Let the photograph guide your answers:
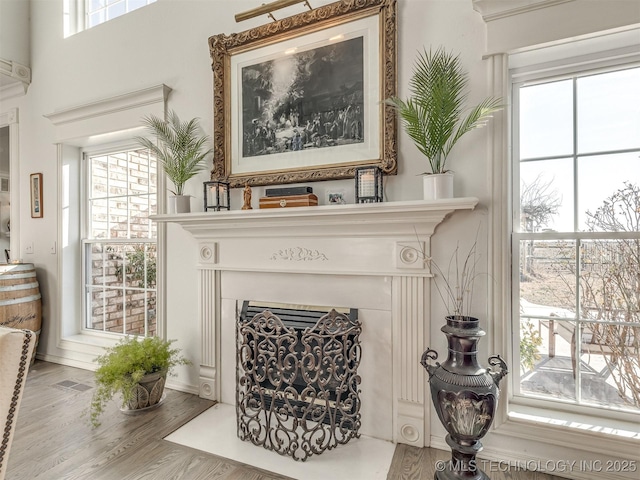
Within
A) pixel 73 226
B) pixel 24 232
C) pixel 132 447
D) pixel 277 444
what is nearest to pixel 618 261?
pixel 277 444

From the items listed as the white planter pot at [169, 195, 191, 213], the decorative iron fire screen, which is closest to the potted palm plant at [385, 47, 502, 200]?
the decorative iron fire screen

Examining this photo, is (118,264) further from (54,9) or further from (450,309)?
(450,309)

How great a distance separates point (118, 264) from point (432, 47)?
3.04 m

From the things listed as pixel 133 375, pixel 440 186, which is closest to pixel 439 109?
pixel 440 186

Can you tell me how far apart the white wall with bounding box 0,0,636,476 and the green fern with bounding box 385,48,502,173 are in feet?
0.27

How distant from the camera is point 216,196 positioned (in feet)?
6.99

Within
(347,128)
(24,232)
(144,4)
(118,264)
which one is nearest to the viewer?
(347,128)

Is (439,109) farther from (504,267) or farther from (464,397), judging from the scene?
(464,397)

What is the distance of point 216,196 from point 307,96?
0.86 m

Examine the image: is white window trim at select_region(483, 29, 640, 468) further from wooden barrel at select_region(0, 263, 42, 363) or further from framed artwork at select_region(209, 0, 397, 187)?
wooden barrel at select_region(0, 263, 42, 363)

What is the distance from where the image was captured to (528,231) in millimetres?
1710

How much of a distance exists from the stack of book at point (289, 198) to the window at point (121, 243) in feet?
4.51

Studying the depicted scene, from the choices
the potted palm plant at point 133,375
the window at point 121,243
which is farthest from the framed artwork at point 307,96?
the potted palm plant at point 133,375

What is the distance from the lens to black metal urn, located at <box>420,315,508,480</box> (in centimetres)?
136
